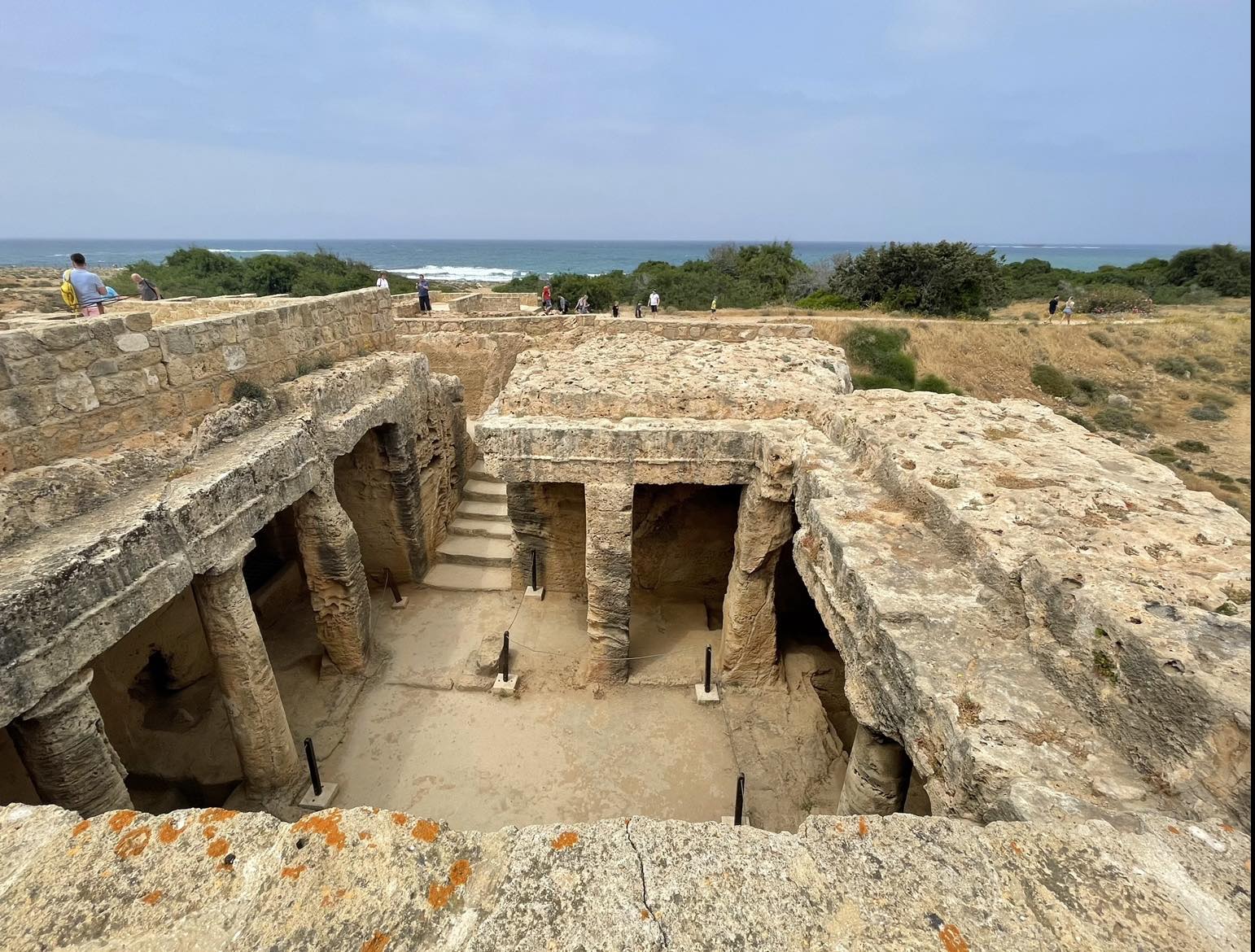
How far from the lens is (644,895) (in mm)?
2100

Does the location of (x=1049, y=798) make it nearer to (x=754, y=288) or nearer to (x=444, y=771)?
(x=444, y=771)

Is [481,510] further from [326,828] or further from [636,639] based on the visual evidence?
[326,828]

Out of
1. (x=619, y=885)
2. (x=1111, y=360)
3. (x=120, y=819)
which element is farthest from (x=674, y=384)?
(x=1111, y=360)

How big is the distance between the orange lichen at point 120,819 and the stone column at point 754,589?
4.99m

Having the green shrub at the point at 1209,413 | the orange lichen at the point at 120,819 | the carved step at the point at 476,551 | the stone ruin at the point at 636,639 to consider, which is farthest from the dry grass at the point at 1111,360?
the orange lichen at the point at 120,819

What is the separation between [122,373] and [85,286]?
8.09 feet

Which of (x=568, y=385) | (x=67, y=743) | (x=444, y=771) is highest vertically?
(x=568, y=385)

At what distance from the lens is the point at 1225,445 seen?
49.6 ft

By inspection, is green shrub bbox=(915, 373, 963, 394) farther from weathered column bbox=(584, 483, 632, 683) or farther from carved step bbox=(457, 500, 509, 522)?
weathered column bbox=(584, 483, 632, 683)

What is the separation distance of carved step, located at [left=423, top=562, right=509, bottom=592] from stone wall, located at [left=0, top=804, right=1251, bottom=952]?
7144 millimetres

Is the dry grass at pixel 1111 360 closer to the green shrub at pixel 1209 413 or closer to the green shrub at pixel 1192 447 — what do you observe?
the green shrub at pixel 1209 413

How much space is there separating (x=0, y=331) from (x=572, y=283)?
26.8m

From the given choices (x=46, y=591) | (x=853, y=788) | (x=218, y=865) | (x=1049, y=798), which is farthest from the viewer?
(x=853, y=788)

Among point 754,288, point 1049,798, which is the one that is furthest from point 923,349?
point 1049,798
